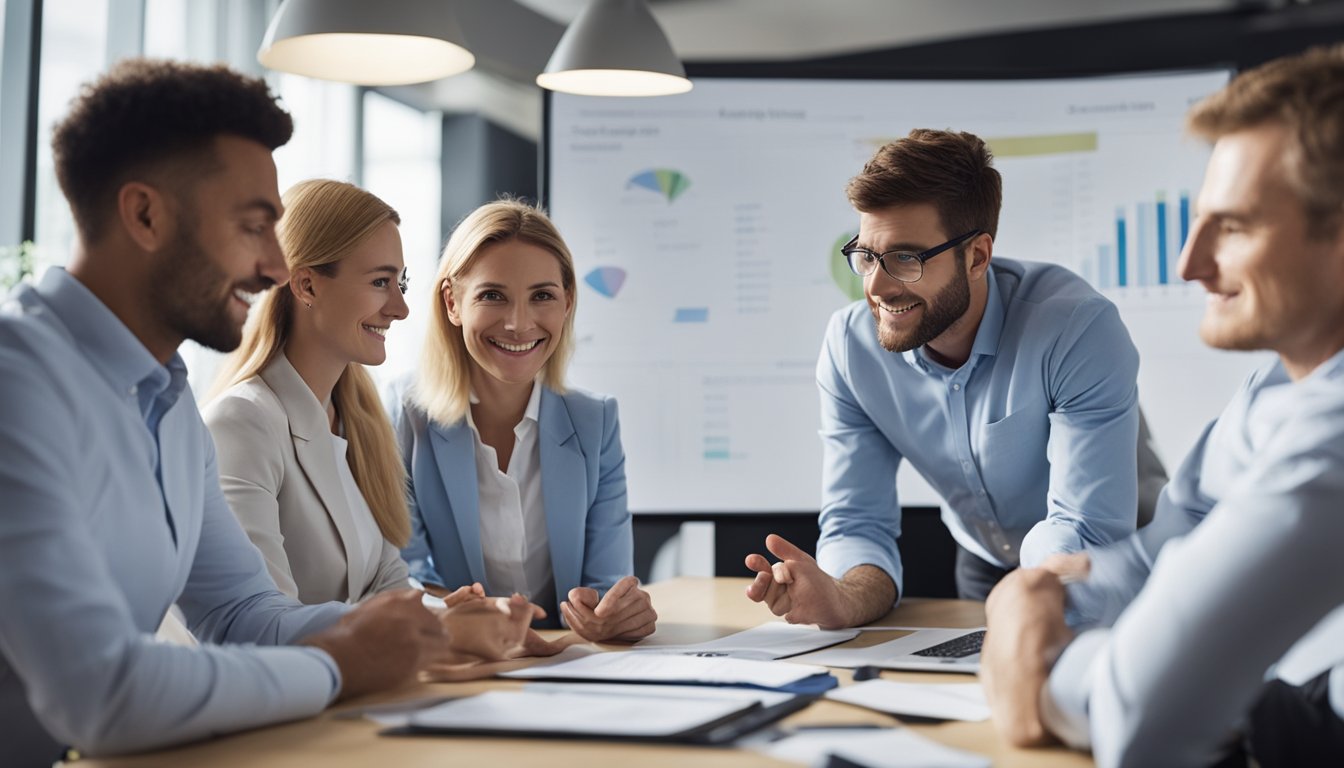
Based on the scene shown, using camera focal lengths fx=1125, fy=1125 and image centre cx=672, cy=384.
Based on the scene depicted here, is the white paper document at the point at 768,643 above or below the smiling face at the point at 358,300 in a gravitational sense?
below

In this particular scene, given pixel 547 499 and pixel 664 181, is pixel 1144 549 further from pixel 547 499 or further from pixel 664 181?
pixel 664 181

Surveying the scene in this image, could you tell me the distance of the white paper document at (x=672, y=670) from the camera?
142 cm

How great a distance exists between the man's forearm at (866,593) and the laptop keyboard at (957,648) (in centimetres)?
22

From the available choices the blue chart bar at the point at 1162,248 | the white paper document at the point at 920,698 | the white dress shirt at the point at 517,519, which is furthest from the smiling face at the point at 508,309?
the blue chart bar at the point at 1162,248

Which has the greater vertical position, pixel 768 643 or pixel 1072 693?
pixel 1072 693

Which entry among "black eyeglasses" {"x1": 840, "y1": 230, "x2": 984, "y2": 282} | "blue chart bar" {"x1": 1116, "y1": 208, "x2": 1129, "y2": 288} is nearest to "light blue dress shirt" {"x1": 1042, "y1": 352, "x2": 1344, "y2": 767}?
"black eyeglasses" {"x1": 840, "y1": 230, "x2": 984, "y2": 282}

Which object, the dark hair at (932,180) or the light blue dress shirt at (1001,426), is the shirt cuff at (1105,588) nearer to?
the light blue dress shirt at (1001,426)

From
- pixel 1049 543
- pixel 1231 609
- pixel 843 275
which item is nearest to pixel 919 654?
pixel 1049 543

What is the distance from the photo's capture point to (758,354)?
3.62 metres

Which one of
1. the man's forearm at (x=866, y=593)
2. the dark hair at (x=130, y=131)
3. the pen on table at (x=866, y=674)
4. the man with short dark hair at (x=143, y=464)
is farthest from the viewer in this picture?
the man's forearm at (x=866, y=593)

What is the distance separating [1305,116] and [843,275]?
7.95 ft

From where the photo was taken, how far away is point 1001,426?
244cm

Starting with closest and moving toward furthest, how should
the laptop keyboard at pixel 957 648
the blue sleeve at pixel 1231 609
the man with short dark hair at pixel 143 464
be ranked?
the blue sleeve at pixel 1231 609 < the man with short dark hair at pixel 143 464 < the laptop keyboard at pixel 957 648

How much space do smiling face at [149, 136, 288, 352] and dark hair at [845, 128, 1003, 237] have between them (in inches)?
51.5
